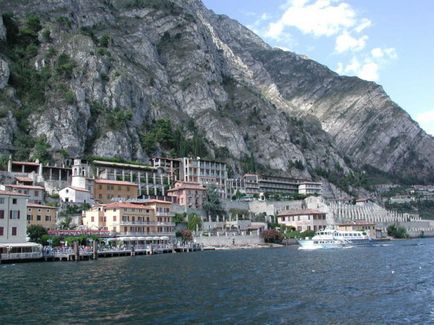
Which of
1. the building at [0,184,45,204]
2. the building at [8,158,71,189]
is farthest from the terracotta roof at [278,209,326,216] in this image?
the building at [0,184,45,204]

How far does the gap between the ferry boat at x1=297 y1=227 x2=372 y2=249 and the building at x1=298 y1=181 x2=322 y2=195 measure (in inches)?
2375

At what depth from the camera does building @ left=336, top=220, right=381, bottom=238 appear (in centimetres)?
14412

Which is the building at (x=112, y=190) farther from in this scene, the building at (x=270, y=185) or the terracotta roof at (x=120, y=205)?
the building at (x=270, y=185)

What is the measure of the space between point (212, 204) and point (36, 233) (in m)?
49.0

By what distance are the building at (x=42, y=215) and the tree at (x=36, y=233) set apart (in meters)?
4.64

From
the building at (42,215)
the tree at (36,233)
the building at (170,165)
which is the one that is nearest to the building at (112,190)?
the building at (170,165)

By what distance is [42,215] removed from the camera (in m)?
91.2

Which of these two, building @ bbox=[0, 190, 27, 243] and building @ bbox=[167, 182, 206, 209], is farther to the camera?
building @ bbox=[167, 182, 206, 209]

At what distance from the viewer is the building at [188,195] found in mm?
123312

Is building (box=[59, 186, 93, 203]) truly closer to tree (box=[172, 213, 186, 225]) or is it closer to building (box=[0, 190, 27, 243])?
tree (box=[172, 213, 186, 225])

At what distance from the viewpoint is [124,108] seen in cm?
15388

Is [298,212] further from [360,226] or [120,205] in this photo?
[120,205]

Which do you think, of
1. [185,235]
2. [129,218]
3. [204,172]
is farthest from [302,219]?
[129,218]

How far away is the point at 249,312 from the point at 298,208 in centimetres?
11496
